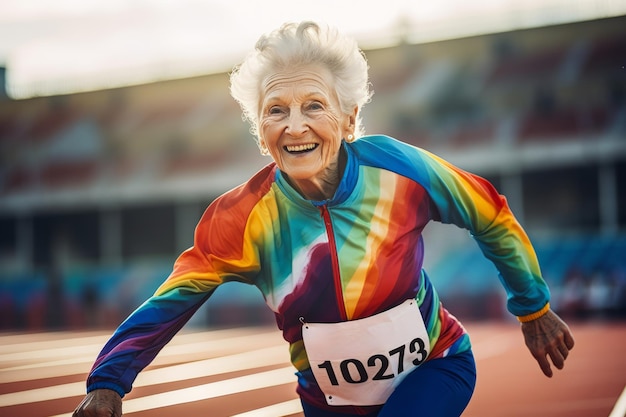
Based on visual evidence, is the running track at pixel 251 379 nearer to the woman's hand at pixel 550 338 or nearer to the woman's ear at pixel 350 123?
the woman's hand at pixel 550 338

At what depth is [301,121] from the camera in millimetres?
3080

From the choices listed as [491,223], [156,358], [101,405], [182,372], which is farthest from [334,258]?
[156,358]

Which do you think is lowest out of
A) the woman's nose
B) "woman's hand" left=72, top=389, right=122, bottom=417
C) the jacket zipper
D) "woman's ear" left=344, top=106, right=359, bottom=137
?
"woman's hand" left=72, top=389, right=122, bottom=417

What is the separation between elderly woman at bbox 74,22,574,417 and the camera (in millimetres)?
3088

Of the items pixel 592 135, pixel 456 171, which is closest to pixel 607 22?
pixel 592 135

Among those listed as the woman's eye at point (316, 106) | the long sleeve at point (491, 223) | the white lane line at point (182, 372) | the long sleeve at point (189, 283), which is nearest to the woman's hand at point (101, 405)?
the long sleeve at point (189, 283)

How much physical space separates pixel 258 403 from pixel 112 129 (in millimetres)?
20490

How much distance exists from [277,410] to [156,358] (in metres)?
7.01

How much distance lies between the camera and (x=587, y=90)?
74.6 ft

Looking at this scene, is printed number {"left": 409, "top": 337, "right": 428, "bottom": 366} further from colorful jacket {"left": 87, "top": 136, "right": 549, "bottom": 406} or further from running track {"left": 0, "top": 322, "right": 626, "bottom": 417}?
running track {"left": 0, "top": 322, "right": 626, "bottom": 417}

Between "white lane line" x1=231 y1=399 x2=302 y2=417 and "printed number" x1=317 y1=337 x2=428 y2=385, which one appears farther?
"white lane line" x1=231 y1=399 x2=302 y2=417

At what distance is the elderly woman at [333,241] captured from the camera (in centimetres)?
309

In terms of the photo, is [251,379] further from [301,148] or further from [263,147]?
[301,148]

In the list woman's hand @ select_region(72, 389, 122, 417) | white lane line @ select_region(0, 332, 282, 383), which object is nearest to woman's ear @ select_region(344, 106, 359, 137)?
woman's hand @ select_region(72, 389, 122, 417)
